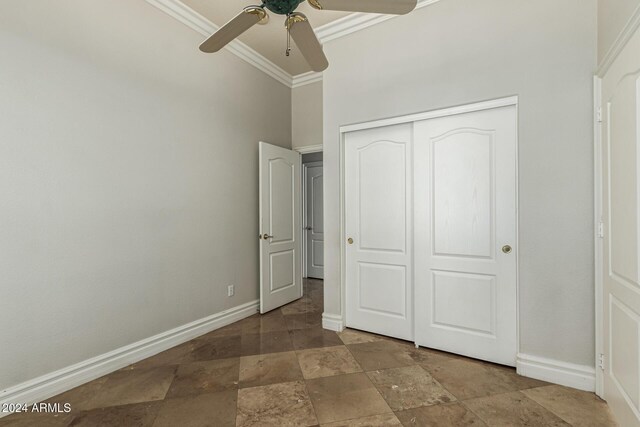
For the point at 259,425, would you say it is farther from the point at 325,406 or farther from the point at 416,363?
the point at 416,363

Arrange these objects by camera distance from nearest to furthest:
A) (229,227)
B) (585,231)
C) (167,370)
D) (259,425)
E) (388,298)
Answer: (259,425), (585,231), (167,370), (388,298), (229,227)

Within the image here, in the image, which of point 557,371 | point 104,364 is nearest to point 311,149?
point 104,364

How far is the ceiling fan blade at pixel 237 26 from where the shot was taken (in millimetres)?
1450

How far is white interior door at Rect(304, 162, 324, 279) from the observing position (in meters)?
5.71

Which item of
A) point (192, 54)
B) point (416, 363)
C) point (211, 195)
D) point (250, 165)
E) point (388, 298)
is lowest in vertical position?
point (416, 363)

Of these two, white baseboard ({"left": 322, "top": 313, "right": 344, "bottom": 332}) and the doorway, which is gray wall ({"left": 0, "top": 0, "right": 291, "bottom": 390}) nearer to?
white baseboard ({"left": 322, "top": 313, "right": 344, "bottom": 332})

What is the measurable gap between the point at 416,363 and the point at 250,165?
2632 mm

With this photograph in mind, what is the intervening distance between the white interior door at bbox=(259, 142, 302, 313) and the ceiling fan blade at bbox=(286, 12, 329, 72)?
1872mm

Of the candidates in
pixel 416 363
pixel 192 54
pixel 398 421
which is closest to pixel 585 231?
pixel 416 363

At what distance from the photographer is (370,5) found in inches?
55.4

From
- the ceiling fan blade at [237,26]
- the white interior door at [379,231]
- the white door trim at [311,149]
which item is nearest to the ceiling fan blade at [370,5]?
the ceiling fan blade at [237,26]

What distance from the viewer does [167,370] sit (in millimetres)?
2314

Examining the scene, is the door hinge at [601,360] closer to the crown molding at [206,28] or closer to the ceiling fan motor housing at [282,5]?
the ceiling fan motor housing at [282,5]

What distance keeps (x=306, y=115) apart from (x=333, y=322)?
271 centimetres
